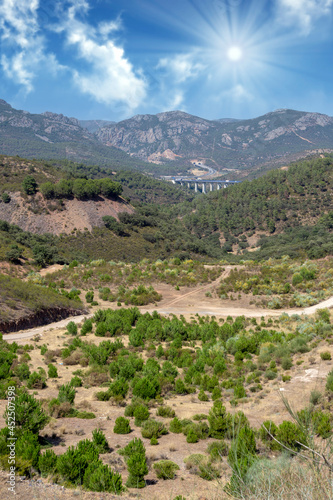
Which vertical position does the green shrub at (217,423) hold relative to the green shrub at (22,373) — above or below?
below

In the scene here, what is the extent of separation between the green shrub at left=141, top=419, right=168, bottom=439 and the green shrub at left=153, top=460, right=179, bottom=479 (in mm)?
1966

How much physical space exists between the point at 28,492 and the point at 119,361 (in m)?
10.9

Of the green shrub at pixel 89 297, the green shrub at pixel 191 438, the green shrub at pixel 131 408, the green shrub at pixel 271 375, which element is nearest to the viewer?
the green shrub at pixel 191 438

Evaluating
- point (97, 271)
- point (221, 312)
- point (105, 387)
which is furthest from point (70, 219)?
point (105, 387)

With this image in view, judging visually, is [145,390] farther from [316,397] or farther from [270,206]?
[270,206]

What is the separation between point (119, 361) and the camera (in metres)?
15.7

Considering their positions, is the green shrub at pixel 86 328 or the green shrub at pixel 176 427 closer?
the green shrub at pixel 176 427

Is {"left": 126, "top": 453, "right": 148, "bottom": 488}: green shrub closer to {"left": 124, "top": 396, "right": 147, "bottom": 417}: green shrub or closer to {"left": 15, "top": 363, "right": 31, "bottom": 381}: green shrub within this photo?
{"left": 124, "top": 396, "right": 147, "bottom": 417}: green shrub

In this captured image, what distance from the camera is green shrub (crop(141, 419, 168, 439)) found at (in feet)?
30.2

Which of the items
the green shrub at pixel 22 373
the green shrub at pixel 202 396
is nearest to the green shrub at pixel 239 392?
the green shrub at pixel 202 396

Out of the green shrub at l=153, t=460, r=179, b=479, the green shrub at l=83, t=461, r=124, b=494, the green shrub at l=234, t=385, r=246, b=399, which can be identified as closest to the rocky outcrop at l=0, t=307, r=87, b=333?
the green shrub at l=234, t=385, r=246, b=399

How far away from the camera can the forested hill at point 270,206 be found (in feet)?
279

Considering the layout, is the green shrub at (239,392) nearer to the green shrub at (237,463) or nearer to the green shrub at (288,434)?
the green shrub at (288,434)

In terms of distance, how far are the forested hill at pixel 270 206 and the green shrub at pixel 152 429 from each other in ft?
246
